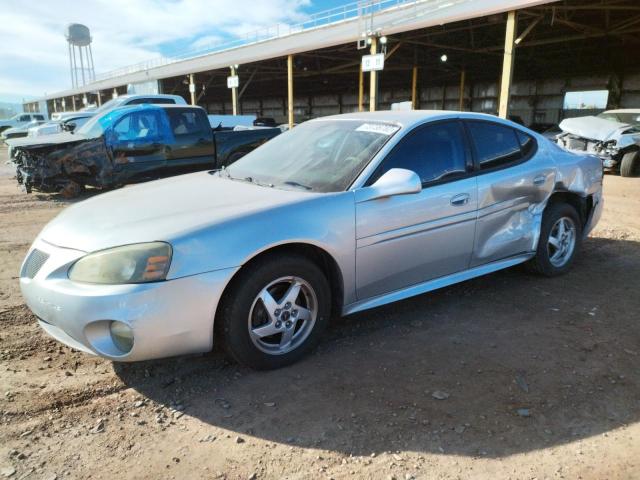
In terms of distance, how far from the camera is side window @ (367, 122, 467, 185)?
331 cm

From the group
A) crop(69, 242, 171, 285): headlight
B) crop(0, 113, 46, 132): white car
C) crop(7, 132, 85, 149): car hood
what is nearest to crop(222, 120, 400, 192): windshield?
crop(69, 242, 171, 285): headlight

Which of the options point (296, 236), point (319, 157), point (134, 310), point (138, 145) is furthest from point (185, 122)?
point (134, 310)

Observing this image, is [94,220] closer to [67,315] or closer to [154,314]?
[67,315]

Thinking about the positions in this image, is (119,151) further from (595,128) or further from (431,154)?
(595,128)

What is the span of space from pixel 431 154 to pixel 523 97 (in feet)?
92.1

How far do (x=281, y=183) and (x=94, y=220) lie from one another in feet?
3.94

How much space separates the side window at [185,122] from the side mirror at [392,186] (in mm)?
6996

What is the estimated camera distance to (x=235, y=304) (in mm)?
2646

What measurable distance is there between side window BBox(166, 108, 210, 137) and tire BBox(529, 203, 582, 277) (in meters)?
7.01

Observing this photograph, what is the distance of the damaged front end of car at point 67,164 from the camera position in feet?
28.0

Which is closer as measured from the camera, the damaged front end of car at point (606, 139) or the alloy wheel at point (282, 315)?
the alloy wheel at point (282, 315)

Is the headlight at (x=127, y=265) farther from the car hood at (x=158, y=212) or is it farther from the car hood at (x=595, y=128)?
the car hood at (x=595, y=128)

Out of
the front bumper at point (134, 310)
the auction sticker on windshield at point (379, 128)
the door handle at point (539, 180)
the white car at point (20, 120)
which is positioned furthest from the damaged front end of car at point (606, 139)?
the white car at point (20, 120)

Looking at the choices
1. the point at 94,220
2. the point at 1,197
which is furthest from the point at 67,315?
the point at 1,197
